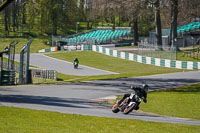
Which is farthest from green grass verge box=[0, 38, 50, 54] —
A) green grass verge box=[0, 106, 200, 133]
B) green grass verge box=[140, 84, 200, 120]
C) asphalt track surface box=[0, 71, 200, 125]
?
green grass verge box=[0, 106, 200, 133]

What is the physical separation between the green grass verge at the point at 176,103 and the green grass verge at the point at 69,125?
502 centimetres

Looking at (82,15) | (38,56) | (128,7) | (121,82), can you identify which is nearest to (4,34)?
(82,15)

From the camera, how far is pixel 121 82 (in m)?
29.3

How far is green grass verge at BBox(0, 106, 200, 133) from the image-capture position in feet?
39.3

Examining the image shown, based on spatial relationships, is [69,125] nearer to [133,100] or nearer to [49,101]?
[133,100]

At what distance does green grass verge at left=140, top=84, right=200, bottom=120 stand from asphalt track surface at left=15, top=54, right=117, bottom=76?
1659cm

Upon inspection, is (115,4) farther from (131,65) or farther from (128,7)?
(131,65)

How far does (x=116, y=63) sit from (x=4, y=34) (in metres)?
39.0

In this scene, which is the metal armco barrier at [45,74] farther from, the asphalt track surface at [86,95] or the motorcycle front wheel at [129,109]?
the motorcycle front wheel at [129,109]

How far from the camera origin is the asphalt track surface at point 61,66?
41713 millimetres

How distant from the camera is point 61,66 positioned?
153ft

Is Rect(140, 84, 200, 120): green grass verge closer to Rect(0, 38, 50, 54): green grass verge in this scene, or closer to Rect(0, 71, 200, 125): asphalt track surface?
Rect(0, 71, 200, 125): asphalt track surface

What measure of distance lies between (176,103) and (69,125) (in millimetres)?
9761

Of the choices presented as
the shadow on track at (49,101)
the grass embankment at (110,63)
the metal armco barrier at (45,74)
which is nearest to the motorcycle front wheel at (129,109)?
the shadow on track at (49,101)
